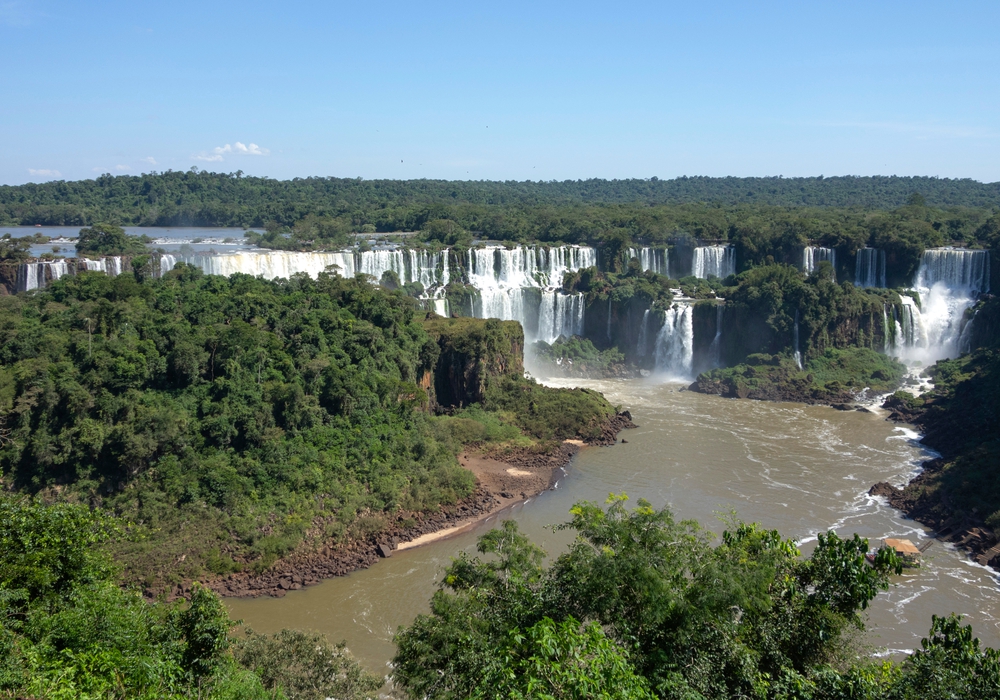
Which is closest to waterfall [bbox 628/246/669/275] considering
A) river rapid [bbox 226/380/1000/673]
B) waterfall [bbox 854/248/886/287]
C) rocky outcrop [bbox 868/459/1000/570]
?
waterfall [bbox 854/248/886/287]

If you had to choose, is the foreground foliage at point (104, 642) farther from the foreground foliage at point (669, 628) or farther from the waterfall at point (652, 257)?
the waterfall at point (652, 257)

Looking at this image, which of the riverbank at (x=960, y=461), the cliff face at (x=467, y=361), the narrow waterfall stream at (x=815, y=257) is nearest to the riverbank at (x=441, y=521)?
the cliff face at (x=467, y=361)

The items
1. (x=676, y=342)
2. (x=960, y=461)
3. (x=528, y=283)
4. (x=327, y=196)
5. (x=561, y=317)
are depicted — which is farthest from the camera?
(x=327, y=196)

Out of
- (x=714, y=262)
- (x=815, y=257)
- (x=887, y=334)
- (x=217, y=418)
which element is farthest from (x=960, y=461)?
(x=714, y=262)

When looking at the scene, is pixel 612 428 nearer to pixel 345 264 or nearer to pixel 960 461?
pixel 960 461

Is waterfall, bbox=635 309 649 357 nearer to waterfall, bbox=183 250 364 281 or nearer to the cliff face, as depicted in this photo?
the cliff face

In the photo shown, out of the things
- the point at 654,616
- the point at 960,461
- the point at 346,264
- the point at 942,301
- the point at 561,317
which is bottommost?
the point at 960,461

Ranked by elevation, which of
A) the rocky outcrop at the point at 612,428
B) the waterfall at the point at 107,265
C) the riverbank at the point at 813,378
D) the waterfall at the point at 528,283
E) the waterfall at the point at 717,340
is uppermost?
the waterfall at the point at 107,265
